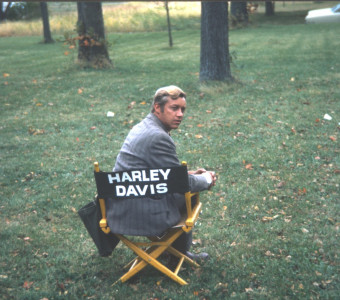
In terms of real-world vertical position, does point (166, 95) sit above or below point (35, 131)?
above

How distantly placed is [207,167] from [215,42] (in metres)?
5.40

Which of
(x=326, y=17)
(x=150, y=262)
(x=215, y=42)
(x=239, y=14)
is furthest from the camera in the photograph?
(x=239, y=14)

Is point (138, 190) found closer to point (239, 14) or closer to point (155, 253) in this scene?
point (155, 253)

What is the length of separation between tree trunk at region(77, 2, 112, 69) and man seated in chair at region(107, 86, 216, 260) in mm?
11363

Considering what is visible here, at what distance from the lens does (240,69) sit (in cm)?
1415

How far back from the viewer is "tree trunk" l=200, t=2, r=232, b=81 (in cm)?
1092

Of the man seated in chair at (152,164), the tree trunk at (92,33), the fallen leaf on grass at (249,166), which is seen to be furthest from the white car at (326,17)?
the man seated in chair at (152,164)

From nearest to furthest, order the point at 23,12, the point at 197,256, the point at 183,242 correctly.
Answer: the point at 183,242
the point at 197,256
the point at 23,12

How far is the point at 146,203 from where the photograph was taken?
11.6ft

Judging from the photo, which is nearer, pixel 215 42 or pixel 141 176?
pixel 141 176

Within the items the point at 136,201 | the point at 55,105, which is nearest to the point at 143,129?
the point at 136,201

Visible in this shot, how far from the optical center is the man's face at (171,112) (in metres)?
3.70

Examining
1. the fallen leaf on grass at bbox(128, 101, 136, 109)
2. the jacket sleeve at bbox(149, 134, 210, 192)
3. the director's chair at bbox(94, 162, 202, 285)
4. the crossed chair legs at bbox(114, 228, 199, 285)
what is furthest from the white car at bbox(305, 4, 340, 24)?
the crossed chair legs at bbox(114, 228, 199, 285)

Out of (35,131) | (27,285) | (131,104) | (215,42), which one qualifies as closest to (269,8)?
(215,42)
